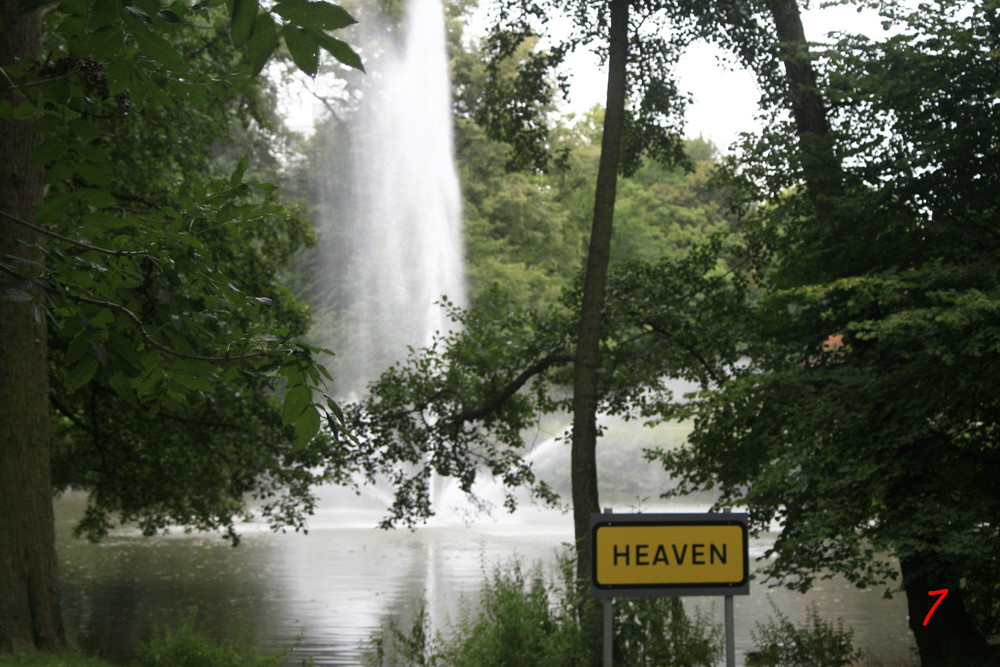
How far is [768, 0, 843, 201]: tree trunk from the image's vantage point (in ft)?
39.3

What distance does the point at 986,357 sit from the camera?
345 inches

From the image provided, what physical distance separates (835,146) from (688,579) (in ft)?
30.6

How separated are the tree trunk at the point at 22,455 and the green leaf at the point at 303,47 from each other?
7.02 m

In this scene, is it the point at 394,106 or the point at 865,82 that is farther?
the point at 394,106

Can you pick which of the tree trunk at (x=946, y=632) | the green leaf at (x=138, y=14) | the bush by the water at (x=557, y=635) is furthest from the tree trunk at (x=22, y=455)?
the tree trunk at (x=946, y=632)

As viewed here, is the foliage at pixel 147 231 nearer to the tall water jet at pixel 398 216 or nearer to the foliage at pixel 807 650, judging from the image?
the foliage at pixel 807 650

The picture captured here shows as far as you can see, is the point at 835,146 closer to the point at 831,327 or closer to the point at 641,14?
the point at 831,327

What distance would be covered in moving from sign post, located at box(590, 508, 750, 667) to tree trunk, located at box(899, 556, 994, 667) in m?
8.81

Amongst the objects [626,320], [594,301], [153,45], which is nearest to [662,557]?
[153,45]

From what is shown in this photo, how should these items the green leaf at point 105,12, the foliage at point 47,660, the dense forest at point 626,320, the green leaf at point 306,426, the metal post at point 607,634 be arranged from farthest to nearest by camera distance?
the foliage at point 47,660 → the dense forest at point 626,320 → the metal post at point 607,634 → the green leaf at point 306,426 → the green leaf at point 105,12

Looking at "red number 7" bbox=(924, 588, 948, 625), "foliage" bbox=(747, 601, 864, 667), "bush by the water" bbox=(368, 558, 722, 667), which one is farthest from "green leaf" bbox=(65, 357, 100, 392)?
"red number 7" bbox=(924, 588, 948, 625)

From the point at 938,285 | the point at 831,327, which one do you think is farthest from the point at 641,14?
the point at 938,285

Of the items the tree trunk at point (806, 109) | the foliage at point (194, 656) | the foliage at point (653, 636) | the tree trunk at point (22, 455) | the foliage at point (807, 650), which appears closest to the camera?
the tree trunk at point (22, 455)

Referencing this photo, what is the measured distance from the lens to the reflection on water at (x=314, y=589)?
1482cm
